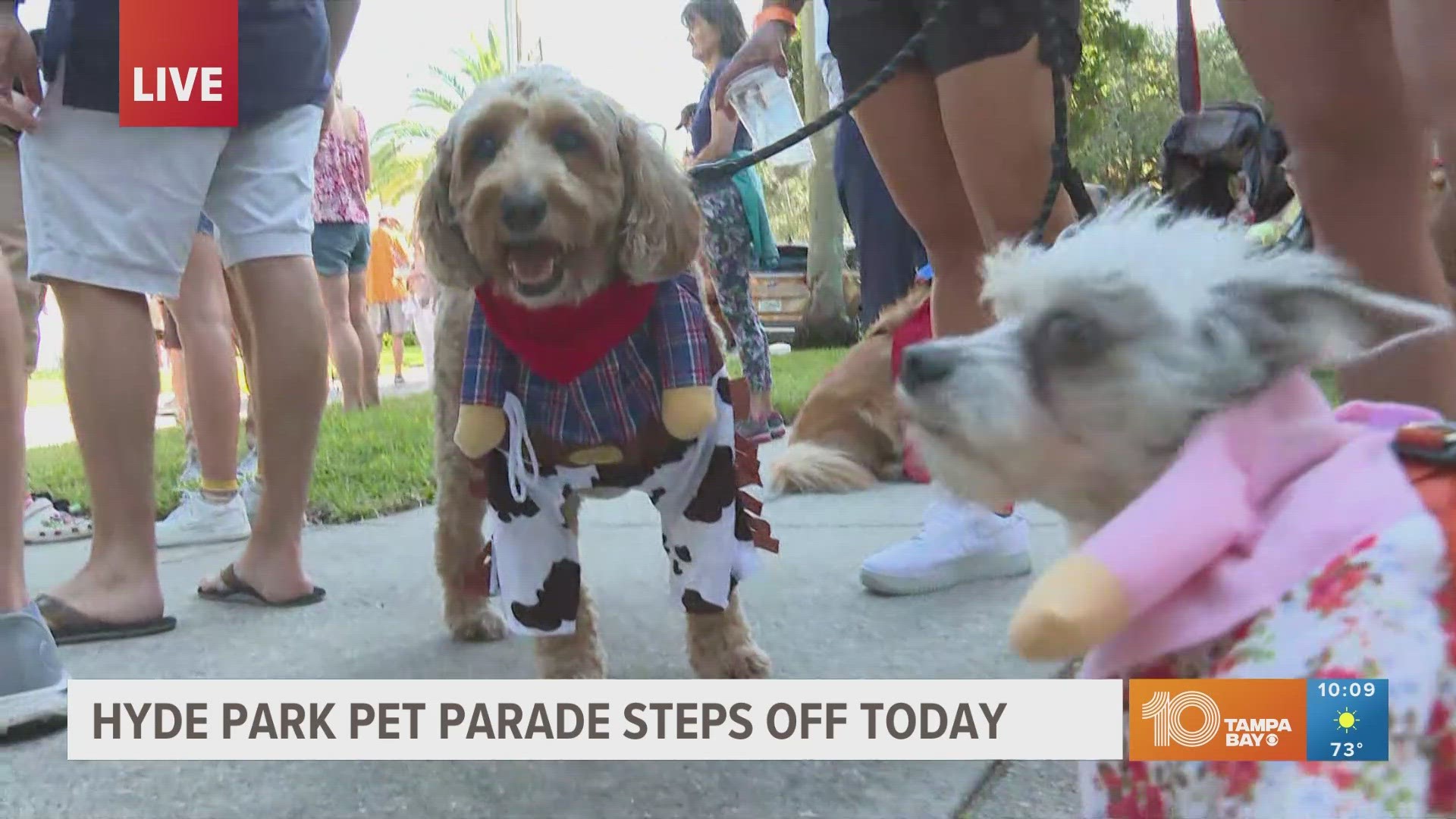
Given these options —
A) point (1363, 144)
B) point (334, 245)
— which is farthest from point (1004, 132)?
point (334, 245)

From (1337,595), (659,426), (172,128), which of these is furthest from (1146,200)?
(172,128)

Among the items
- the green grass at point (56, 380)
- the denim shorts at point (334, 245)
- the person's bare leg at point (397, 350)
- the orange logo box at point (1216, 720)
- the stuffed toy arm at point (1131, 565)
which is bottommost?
the green grass at point (56, 380)

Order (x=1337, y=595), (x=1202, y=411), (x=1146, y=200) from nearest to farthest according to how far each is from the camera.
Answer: (x=1337, y=595), (x=1202, y=411), (x=1146, y=200)

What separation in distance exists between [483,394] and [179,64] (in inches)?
48.0

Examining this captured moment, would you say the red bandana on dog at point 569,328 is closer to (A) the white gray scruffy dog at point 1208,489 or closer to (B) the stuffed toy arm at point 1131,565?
(A) the white gray scruffy dog at point 1208,489

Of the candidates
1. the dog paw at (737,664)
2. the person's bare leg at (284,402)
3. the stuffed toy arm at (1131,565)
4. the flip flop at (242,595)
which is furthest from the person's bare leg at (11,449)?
the stuffed toy arm at (1131,565)

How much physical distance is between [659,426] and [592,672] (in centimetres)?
57

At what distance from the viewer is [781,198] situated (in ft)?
88.8

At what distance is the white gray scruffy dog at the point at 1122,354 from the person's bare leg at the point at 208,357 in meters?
A: 2.77

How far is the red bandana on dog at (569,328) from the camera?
217 centimetres

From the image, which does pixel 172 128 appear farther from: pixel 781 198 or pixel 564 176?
pixel 781 198

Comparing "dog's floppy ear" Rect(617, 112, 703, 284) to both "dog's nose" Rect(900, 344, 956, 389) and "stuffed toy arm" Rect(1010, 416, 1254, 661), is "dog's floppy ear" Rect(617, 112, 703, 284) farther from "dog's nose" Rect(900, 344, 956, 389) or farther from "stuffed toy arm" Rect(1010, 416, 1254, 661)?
"stuffed toy arm" Rect(1010, 416, 1254, 661)

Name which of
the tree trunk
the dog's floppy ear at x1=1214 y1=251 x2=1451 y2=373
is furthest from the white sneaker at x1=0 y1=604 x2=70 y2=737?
the tree trunk

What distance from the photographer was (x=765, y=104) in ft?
10.0
